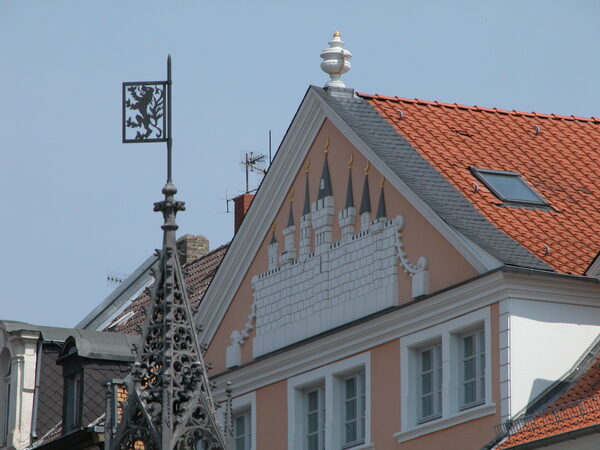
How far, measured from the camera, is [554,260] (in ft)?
92.6

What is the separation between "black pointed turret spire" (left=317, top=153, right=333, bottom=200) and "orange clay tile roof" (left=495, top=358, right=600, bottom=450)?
6051 millimetres

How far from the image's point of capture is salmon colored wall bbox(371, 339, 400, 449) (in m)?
29.6

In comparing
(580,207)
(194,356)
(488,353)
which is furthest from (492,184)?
(194,356)

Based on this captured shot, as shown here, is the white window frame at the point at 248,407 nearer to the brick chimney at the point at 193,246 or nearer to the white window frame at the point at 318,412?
the white window frame at the point at 318,412

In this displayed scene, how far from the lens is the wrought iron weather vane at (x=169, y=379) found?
66.2 ft

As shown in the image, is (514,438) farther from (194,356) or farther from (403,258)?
(194,356)

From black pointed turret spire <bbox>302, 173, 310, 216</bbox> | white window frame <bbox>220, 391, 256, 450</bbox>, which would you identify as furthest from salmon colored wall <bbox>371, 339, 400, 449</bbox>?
white window frame <bbox>220, 391, 256, 450</bbox>

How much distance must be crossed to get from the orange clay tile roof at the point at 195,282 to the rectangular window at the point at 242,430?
399 cm

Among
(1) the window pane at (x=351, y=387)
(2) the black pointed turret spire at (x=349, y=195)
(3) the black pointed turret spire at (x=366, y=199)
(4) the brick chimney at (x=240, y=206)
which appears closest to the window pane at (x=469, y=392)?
(1) the window pane at (x=351, y=387)

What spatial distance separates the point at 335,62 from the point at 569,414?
31.1ft

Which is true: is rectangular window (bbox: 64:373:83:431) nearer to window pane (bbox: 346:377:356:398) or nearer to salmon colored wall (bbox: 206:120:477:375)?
salmon colored wall (bbox: 206:120:477:375)

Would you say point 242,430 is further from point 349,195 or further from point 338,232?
point 349,195

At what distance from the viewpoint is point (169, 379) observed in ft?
66.2

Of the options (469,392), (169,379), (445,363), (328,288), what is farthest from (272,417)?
(169,379)
